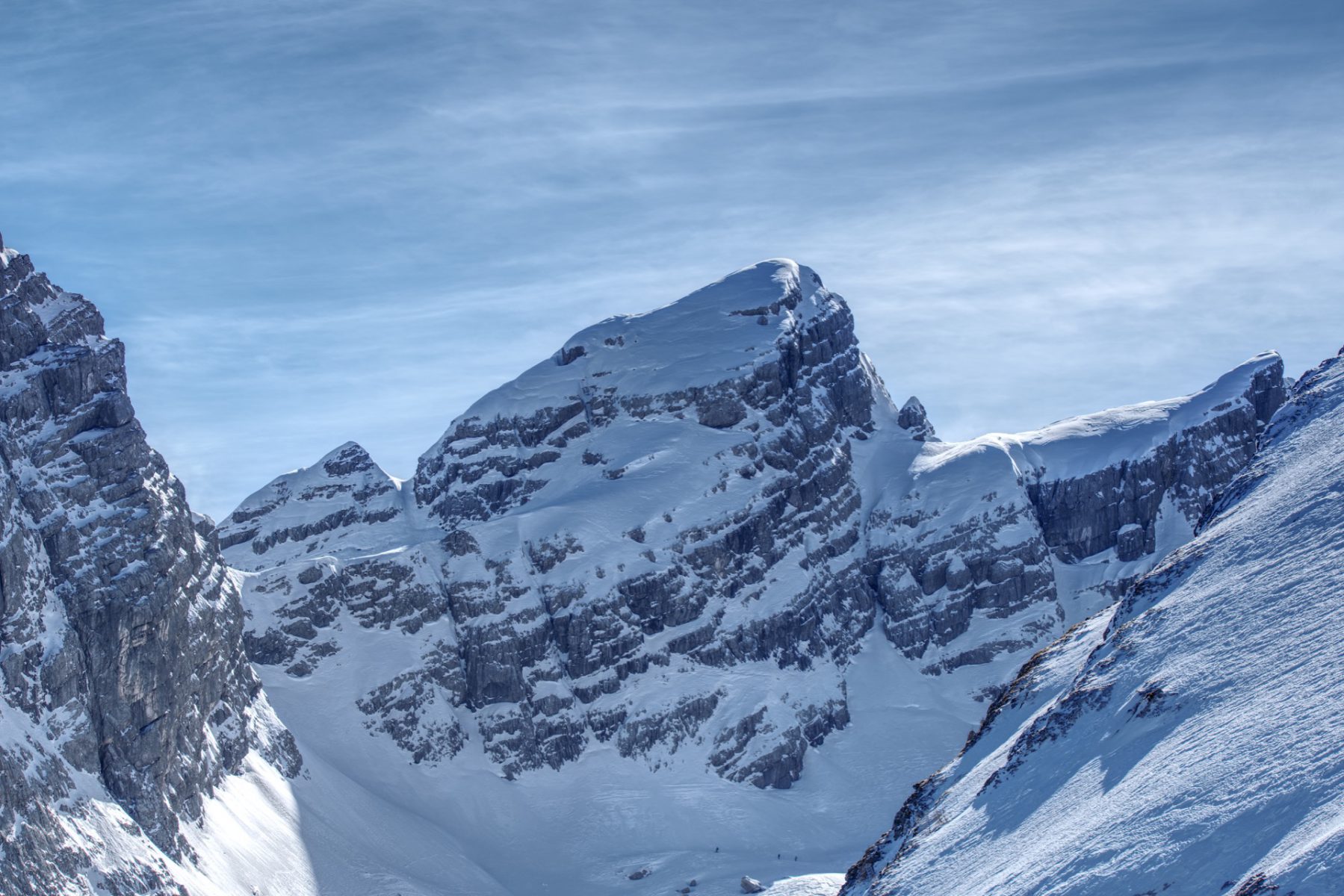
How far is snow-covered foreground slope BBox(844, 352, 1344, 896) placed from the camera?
52938 millimetres

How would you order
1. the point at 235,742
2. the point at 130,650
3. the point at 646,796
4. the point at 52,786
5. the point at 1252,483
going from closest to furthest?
the point at 1252,483 → the point at 52,786 → the point at 130,650 → the point at 235,742 → the point at 646,796

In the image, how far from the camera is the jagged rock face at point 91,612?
144 m

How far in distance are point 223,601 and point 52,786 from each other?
39.6m

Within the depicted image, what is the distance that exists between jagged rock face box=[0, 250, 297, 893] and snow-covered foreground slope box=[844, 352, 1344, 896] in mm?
91498

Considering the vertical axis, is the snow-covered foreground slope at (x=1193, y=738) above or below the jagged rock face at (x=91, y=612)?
below

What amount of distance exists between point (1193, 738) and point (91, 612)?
121824 millimetres

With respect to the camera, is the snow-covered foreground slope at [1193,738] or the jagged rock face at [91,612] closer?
the snow-covered foreground slope at [1193,738]

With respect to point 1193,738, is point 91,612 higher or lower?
higher

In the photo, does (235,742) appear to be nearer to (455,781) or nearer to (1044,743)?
(455,781)

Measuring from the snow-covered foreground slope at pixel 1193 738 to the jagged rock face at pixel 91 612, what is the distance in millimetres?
91498

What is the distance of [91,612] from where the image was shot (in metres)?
155

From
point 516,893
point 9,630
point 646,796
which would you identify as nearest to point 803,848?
point 646,796

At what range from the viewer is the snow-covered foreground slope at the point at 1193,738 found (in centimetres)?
5294

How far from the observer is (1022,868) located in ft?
204
